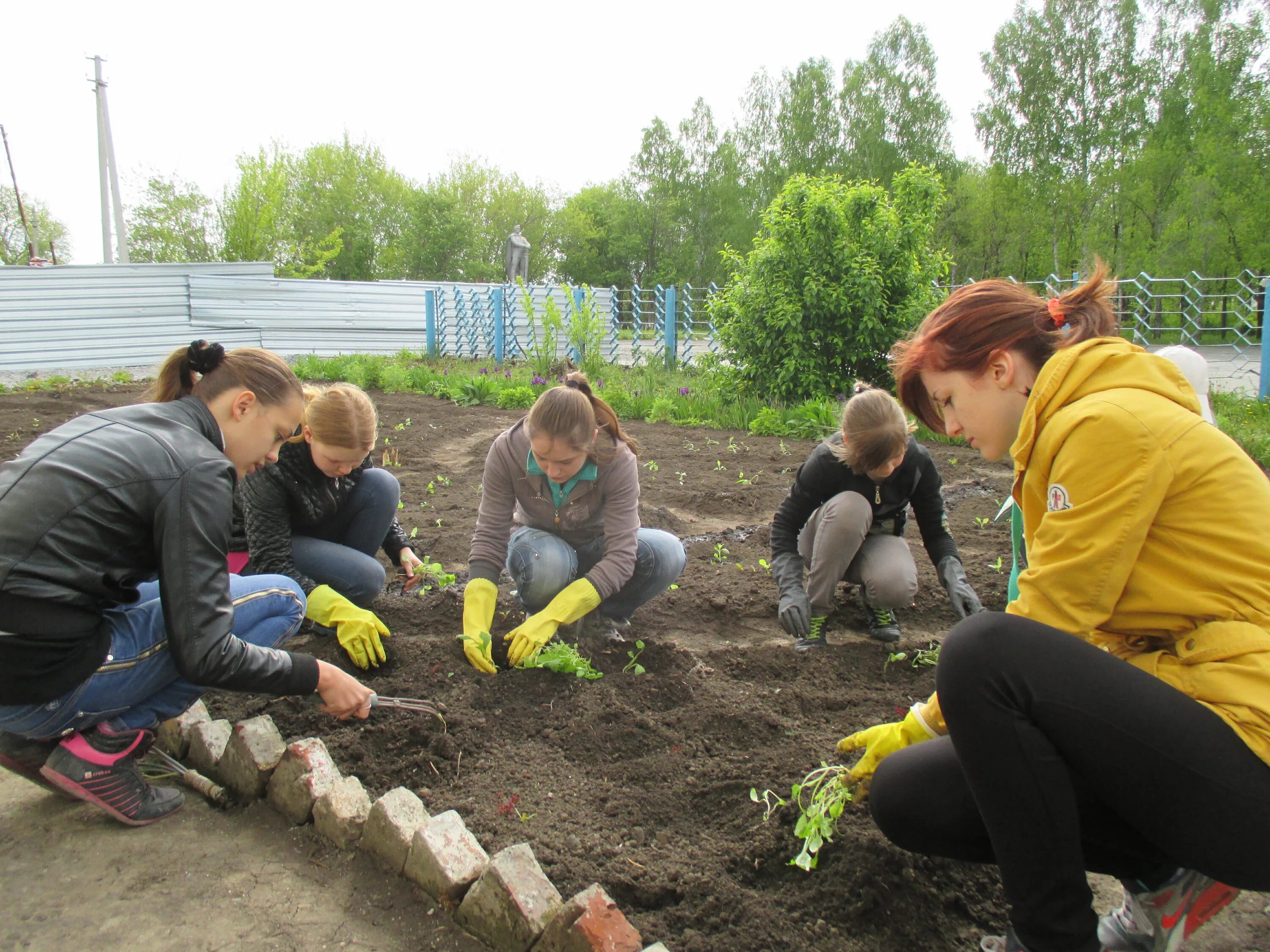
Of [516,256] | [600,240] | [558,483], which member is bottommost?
[558,483]

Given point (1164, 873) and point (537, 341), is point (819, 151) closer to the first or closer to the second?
point (537, 341)

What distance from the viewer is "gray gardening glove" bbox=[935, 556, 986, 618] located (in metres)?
2.86

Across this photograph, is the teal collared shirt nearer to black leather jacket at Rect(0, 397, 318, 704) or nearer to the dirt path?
black leather jacket at Rect(0, 397, 318, 704)

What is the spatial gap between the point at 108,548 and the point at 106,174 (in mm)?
20821

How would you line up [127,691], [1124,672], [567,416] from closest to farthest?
[1124,672]
[127,691]
[567,416]

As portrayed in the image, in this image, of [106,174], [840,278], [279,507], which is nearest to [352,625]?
[279,507]

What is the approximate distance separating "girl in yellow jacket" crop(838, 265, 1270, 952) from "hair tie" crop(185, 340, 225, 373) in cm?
177

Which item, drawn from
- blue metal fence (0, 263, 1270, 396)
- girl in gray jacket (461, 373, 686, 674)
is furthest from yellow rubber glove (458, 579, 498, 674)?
blue metal fence (0, 263, 1270, 396)

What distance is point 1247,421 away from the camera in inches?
290

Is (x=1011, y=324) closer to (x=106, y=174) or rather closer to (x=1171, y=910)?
(x=1171, y=910)

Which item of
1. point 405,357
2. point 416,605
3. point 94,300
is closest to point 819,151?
point 405,357

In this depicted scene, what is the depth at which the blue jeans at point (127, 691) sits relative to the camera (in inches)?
71.1

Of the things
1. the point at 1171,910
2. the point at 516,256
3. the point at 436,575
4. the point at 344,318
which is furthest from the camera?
the point at 516,256

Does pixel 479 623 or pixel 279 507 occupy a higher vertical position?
pixel 279 507
